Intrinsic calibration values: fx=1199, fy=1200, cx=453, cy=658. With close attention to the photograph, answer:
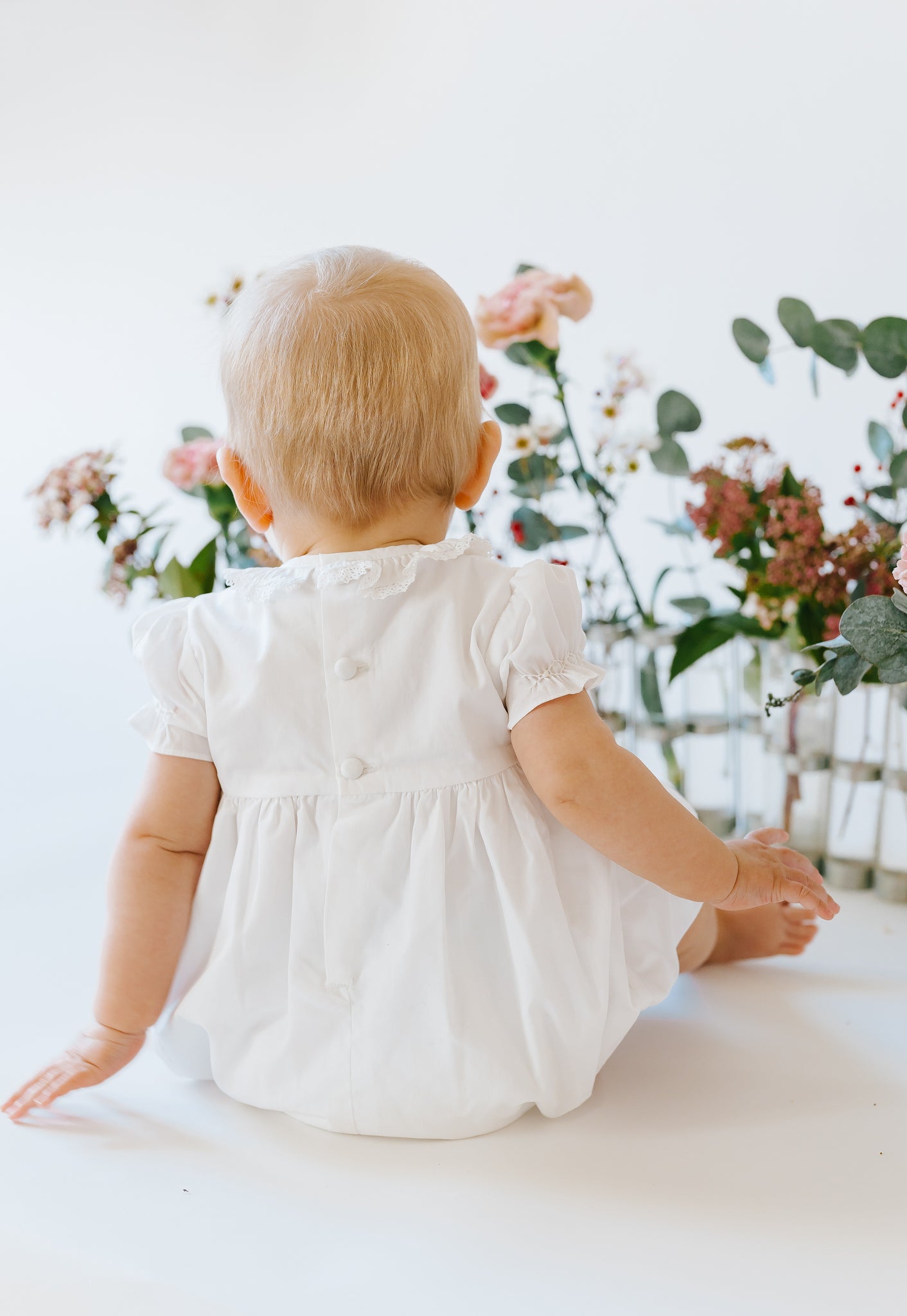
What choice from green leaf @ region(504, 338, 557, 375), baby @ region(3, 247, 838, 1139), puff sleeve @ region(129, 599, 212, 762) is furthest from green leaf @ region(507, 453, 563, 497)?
puff sleeve @ region(129, 599, 212, 762)

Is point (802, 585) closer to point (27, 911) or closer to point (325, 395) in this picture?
point (325, 395)

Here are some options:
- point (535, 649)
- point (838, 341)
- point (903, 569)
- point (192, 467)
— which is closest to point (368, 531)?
point (535, 649)

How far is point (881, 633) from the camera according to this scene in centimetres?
90

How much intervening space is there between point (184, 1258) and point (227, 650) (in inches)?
16.2

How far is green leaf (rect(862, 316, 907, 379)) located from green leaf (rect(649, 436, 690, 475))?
0.22 meters

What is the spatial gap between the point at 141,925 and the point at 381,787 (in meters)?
0.22

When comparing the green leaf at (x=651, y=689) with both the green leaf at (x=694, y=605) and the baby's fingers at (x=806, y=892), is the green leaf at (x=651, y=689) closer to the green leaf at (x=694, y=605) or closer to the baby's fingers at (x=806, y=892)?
the green leaf at (x=694, y=605)

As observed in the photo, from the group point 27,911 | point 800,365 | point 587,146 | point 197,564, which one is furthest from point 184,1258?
point 587,146

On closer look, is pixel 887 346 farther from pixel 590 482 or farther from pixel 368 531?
pixel 368 531

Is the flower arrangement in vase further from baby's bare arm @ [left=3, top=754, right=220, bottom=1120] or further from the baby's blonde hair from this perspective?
baby's bare arm @ [left=3, top=754, right=220, bottom=1120]

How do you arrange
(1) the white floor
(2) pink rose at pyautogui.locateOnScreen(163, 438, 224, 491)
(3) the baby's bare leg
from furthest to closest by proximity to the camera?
(2) pink rose at pyautogui.locateOnScreen(163, 438, 224, 491) → (3) the baby's bare leg → (1) the white floor

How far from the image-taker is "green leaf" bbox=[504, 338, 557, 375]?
1.28m

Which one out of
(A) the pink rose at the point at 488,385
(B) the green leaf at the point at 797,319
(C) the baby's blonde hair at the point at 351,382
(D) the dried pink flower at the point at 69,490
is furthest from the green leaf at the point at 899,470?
(D) the dried pink flower at the point at 69,490

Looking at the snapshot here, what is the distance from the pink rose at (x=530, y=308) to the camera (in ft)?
4.07
